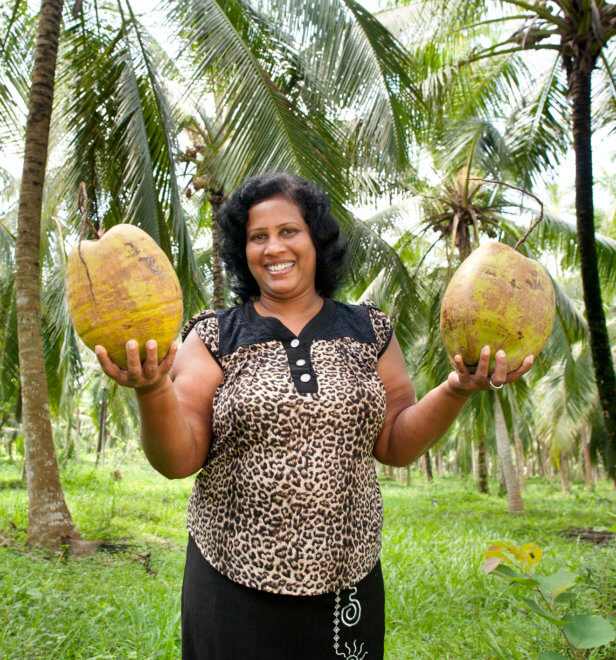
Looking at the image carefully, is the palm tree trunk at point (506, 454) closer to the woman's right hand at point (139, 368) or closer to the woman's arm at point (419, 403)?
the woman's arm at point (419, 403)

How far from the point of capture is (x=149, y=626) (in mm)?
3037

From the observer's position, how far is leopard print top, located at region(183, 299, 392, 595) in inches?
49.9

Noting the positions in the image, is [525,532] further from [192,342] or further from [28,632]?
[192,342]

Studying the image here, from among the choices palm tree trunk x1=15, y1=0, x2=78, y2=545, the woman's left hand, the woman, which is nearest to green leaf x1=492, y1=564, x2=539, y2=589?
the woman

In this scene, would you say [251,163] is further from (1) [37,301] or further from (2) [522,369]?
(2) [522,369]

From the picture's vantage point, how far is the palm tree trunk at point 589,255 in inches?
193

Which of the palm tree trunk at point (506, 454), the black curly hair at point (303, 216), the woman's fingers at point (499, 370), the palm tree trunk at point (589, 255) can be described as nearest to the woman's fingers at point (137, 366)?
the black curly hair at point (303, 216)

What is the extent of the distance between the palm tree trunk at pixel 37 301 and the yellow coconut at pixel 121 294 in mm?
3322

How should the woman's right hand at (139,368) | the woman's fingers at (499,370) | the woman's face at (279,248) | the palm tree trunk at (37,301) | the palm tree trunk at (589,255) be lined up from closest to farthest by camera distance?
1. the woman's right hand at (139,368)
2. the woman's fingers at (499,370)
3. the woman's face at (279,248)
4. the palm tree trunk at (37,301)
5. the palm tree trunk at (589,255)

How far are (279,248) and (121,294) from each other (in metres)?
0.43

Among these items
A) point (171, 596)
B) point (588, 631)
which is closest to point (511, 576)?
point (588, 631)

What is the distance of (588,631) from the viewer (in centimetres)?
140

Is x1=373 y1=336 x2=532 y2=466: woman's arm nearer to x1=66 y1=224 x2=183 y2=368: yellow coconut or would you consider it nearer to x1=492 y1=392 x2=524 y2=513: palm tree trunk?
x1=66 y1=224 x2=183 y2=368: yellow coconut

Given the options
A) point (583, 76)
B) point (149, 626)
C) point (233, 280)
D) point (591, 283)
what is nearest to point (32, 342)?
point (149, 626)
